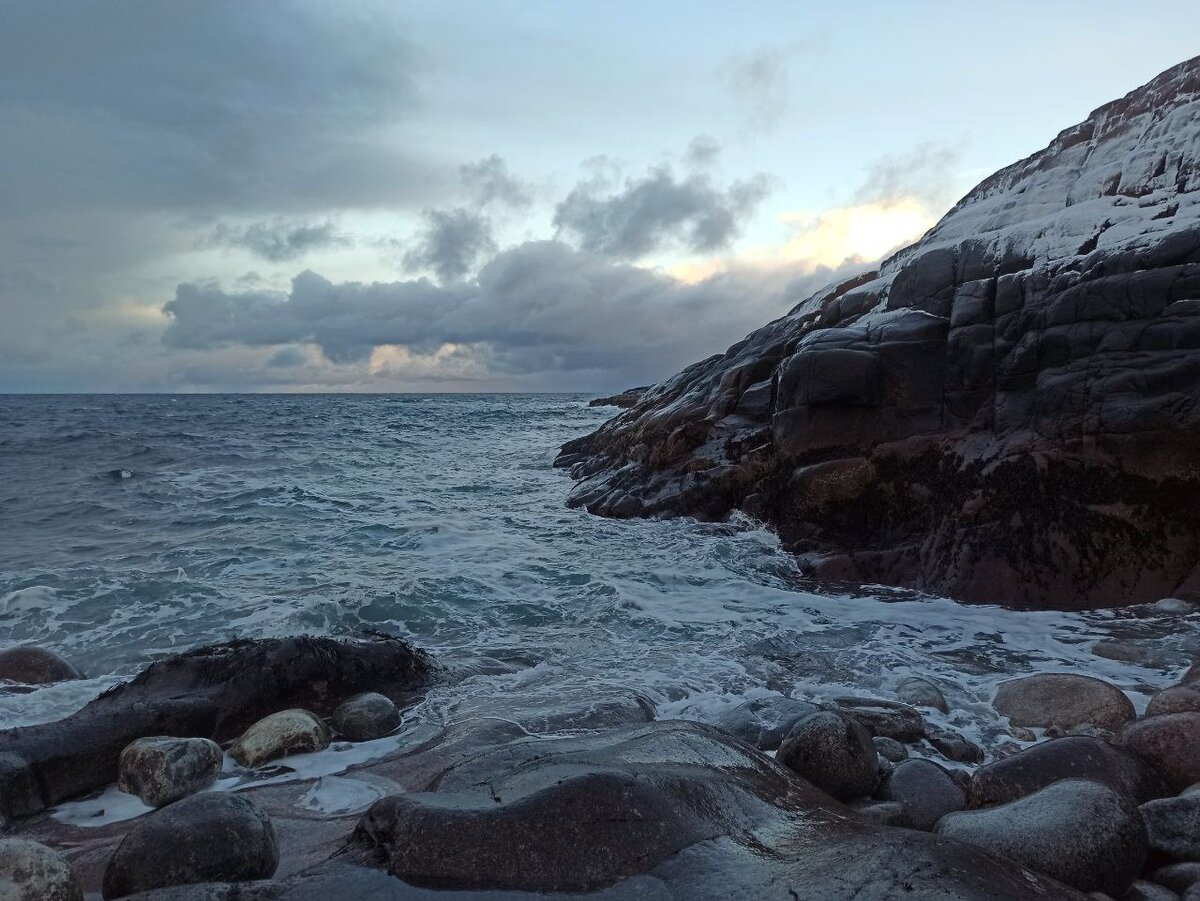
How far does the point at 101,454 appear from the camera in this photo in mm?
29500

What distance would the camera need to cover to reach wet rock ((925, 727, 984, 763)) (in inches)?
239

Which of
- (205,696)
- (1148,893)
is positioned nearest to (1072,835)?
(1148,893)

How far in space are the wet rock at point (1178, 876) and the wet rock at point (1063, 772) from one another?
0.87 meters

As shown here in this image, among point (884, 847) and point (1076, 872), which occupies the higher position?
point (884, 847)

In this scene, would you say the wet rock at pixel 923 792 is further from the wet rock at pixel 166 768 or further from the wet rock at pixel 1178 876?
the wet rock at pixel 166 768

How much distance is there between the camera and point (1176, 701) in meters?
6.14

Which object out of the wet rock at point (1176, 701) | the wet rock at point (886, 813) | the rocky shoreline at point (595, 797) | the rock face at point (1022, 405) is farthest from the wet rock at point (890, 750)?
the rock face at point (1022, 405)

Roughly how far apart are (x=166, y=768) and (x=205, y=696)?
1.26 meters

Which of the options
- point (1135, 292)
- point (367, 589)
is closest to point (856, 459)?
point (1135, 292)

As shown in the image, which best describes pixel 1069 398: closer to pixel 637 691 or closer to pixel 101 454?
pixel 637 691

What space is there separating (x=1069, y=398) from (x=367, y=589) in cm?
Answer: 1041

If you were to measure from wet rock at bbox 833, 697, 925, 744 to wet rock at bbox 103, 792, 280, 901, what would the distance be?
435 cm

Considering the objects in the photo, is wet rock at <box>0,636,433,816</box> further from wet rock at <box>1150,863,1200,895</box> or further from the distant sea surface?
wet rock at <box>1150,863,1200,895</box>

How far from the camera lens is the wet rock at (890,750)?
585 centimetres
